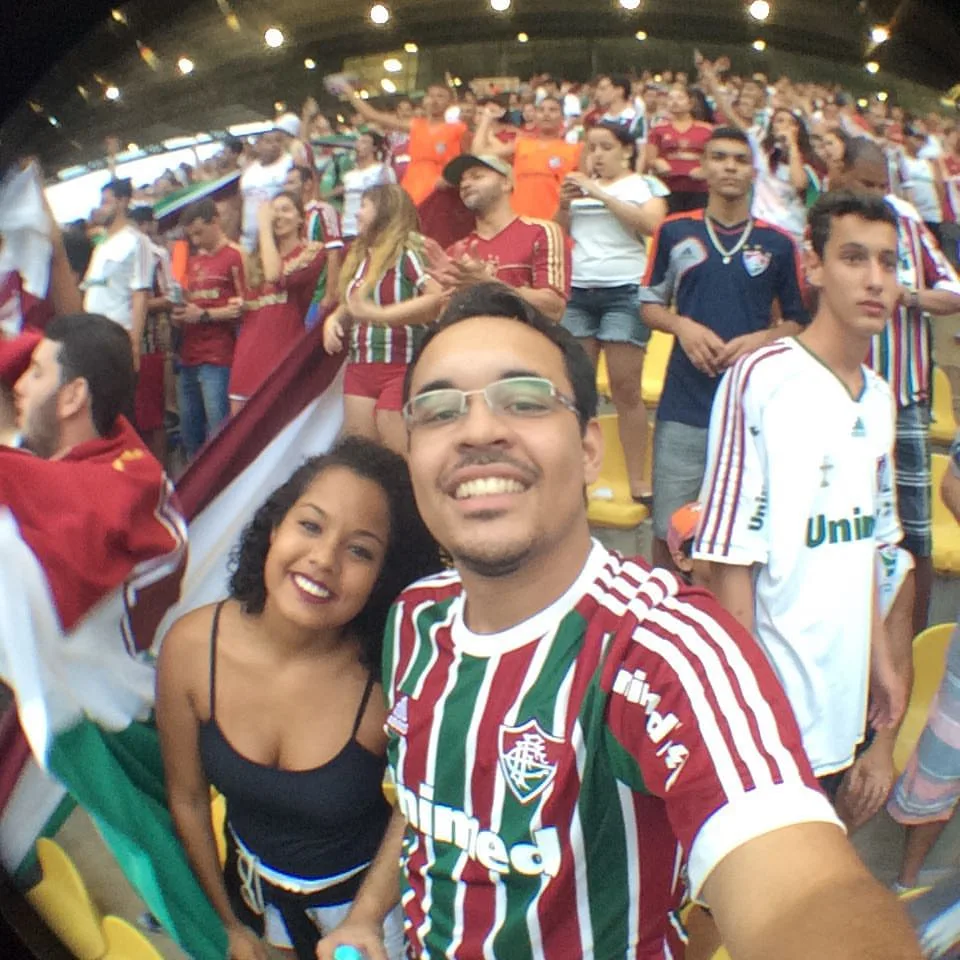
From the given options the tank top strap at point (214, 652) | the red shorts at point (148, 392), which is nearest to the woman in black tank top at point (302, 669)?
the tank top strap at point (214, 652)

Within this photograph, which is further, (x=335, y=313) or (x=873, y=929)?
(x=335, y=313)

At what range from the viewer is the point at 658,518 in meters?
0.72

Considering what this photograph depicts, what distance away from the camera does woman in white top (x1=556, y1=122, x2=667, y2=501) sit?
0.70 metres

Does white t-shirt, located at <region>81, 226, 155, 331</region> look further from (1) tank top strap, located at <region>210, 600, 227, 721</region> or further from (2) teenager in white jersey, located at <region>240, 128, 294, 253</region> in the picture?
(1) tank top strap, located at <region>210, 600, 227, 721</region>

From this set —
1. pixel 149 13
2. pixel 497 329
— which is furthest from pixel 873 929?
pixel 149 13

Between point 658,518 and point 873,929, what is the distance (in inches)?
11.1

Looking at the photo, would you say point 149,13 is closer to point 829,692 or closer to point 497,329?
point 497,329

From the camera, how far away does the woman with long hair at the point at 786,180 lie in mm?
681

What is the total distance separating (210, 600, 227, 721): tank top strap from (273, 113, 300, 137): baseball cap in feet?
1.12

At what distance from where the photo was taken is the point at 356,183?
72 cm

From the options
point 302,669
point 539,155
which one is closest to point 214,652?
point 302,669

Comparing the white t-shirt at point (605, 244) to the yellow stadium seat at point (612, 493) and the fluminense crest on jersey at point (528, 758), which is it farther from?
the fluminense crest on jersey at point (528, 758)

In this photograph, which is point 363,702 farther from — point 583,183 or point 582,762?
point 583,183

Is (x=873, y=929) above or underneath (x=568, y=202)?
underneath
